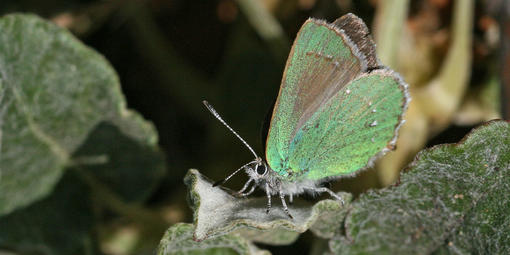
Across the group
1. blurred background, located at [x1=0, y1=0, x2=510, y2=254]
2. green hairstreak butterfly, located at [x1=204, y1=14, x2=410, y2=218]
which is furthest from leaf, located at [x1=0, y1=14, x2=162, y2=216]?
green hairstreak butterfly, located at [x1=204, y1=14, x2=410, y2=218]

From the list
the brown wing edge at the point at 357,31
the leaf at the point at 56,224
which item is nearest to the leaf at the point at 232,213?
the brown wing edge at the point at 357,31

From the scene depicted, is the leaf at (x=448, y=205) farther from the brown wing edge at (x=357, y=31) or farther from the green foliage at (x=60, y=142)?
→ the green foliage at (x=60, y=142)

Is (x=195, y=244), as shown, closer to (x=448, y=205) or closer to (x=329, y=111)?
(x=329, y=111)

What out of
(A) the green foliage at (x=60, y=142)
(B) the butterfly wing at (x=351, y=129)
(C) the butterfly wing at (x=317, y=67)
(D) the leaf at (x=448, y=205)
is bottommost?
(D) the leaf at (x=448, y=205)

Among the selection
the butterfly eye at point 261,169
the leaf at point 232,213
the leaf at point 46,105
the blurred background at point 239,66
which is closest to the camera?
the leaf at point 232,213

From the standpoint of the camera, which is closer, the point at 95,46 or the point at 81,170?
the point at 81,170

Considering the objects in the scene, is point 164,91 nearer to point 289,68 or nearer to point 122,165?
point 122,165

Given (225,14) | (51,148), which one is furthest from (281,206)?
(225,14)
